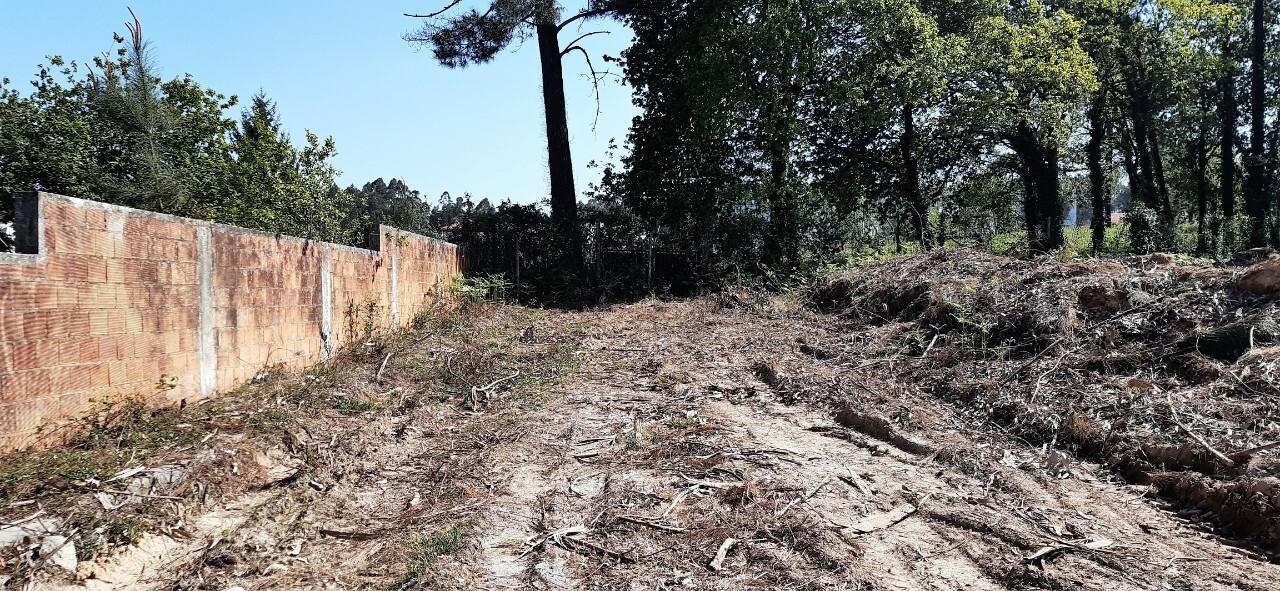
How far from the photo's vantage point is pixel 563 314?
37.8 ft

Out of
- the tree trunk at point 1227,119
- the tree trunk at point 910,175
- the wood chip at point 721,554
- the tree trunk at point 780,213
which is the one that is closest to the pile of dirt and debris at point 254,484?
the wood chip at point 721,554

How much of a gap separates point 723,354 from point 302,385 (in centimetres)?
448

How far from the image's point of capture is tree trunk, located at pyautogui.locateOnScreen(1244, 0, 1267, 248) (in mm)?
15227

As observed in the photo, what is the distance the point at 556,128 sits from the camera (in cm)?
1543

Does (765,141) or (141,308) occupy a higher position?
(765,141)

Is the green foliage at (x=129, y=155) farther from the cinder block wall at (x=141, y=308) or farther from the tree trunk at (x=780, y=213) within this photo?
the tree trunk at (x=780, y=213)

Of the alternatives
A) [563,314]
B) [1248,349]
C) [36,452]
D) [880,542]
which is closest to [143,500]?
[36,452]

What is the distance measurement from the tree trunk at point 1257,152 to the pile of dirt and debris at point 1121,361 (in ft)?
37.0

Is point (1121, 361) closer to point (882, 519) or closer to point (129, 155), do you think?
point (882, 519)

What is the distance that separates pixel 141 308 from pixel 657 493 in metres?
3.48

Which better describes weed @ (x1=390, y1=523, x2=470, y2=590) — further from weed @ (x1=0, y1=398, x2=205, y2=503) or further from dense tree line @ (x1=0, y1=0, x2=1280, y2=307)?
dense tree line @ (x1=0, y1=0, x2=1280, y2=307)

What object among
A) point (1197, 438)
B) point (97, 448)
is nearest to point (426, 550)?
point (97, 448)

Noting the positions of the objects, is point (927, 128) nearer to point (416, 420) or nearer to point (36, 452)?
point (416, 420)

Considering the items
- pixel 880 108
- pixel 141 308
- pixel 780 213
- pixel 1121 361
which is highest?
pixel 880 108
